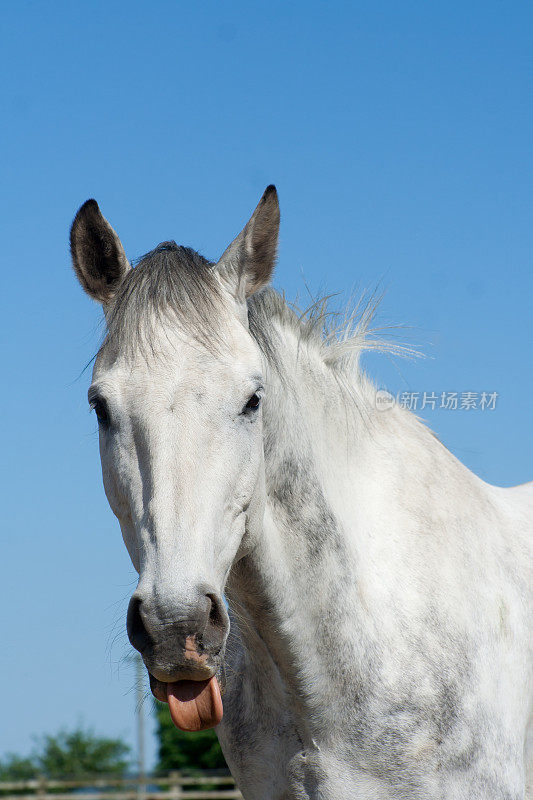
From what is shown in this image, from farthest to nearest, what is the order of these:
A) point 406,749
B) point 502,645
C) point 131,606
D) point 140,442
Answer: point 502,645, point 406,749, point 140,442, point 131,606

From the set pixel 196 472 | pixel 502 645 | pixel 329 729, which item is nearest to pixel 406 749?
pixel 329 729

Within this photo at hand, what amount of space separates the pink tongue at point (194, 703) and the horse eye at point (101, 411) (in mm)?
924

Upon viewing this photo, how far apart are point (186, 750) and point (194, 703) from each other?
42.8m

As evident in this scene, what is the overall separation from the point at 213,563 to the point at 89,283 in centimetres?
130

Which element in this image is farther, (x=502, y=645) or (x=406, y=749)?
(x=502, y=645)

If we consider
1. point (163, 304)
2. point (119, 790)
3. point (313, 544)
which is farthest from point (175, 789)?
point (163, 304)

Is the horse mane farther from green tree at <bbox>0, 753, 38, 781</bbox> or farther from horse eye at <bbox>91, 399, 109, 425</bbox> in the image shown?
green tree at <bbox>0, 753, 38, 781</bbox>

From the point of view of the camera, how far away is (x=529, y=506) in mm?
4992

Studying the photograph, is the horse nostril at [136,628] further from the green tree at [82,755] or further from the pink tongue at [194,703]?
the green tree at [82,755]

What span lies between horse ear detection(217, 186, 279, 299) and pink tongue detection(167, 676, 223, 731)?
1467 millimetres

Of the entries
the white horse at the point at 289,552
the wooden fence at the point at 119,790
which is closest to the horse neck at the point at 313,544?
the white horse at the point at 289,552

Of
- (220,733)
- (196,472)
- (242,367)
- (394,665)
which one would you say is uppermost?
(242,367)

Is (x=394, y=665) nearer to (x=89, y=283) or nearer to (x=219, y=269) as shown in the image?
(x=219, y=269)

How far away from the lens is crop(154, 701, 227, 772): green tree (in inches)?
1603
